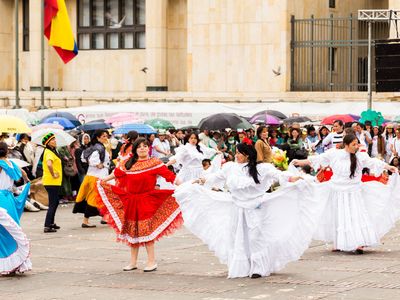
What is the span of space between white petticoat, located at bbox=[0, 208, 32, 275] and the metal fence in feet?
90.3

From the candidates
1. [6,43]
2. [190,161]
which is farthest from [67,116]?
[6,43]

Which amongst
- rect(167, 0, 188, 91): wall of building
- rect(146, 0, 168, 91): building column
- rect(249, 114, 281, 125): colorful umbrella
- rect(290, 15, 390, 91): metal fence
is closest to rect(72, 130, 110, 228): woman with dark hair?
rect(249, 114, 281, 125): colorful umbrella

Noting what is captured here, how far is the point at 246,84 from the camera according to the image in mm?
43094

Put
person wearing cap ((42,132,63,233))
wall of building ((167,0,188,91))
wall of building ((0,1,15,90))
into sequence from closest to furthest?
person wearing cap ((42,132,63,233)) → wall of building ((167,0,188,91)) → wall of building ((0,1,15,90))

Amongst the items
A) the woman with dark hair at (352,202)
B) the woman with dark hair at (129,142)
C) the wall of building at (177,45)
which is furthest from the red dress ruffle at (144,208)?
the wall of building at (177,45)

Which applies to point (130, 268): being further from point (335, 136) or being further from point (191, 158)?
point (335, 136)

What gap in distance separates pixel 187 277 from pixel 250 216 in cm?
104

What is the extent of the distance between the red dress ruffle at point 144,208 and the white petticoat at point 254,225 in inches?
17.0

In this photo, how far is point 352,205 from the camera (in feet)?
54.3

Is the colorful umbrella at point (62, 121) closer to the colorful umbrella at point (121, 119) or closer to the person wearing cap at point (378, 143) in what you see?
the colorful umbrella at point (121, 119)

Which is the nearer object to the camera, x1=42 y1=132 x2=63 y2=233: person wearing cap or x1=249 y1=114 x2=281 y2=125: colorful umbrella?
x1=42 y1=132 x2=63 y2=233: person wearing cap

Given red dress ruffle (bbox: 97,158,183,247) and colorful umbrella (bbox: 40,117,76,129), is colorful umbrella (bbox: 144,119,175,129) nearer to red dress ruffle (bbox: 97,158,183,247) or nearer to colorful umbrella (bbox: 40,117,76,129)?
colorful umbrella (bbox: 40,117,76,129)

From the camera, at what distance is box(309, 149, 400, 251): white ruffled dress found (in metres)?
16.4

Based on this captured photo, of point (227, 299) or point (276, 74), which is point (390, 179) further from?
point (276, 74)
